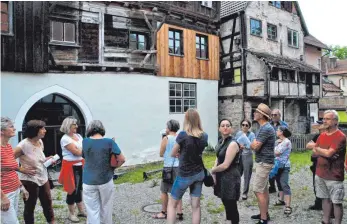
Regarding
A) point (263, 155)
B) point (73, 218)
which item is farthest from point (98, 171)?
point (263, 155)

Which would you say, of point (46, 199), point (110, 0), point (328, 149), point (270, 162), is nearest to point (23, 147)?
A: point (46, 199)

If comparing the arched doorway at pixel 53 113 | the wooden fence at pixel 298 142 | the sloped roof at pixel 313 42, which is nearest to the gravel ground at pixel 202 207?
the arched doorway at pixel 53 113

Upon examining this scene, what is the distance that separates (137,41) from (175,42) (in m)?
2.24

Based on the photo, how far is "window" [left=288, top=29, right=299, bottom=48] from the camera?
2208 centimetres

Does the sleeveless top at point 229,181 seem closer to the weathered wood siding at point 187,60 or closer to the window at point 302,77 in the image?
the weathered wood siding at point 187,60

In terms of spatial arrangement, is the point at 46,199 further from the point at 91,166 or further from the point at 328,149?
the point at 328,149

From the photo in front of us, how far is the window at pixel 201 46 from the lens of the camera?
54.0 ft

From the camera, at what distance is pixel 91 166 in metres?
4.07

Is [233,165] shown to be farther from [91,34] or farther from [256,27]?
[256,27]

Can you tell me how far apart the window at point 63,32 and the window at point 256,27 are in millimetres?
11533

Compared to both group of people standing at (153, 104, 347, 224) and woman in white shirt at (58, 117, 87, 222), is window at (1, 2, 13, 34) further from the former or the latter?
group of people standing at (153, 104, 347, 224)

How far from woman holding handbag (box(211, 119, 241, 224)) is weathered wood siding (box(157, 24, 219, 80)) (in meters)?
10.5

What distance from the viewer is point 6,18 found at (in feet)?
33.8

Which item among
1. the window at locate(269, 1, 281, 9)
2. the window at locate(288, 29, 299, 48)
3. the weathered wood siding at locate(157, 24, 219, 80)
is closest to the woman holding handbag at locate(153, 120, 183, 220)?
the weathered wood siding at locate(157, 24, 219, 80)
